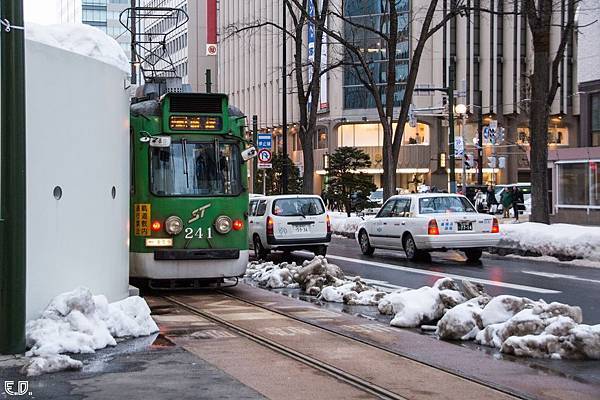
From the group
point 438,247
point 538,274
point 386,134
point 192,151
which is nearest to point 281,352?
point 192,151

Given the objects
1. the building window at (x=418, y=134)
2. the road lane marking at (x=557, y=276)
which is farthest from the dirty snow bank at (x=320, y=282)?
the building window at (x=418, y=134)

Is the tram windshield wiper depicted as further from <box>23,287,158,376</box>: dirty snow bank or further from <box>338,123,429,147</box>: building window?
<box>338,123,429,147</box>: building window

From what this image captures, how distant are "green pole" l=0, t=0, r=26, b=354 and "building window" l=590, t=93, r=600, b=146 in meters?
36.2

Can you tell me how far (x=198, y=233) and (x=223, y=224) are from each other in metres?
0.42

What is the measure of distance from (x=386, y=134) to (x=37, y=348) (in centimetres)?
2487

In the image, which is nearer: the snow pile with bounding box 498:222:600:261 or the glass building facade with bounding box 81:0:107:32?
the snow pile with bounding box 498:222:600:261

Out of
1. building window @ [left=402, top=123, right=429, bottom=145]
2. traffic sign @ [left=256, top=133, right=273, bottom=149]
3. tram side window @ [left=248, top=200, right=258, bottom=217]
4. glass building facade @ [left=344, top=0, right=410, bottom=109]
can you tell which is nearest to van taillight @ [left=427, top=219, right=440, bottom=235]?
tram side window @ [left=248, top=200, right=258, bottom=217]

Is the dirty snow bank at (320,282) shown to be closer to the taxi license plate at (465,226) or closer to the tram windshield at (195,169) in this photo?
the tram windshield at (195,169)

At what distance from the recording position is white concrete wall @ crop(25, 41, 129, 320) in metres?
9.37

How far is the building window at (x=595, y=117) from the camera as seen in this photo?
4088 centimetres

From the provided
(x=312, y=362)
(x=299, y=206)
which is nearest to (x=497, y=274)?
(x=299, y=206)

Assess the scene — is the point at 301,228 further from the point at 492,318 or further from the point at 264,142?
the point at 264,142

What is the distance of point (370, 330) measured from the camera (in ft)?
35.6

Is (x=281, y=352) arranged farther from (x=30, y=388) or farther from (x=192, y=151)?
(x=192, y=151)
